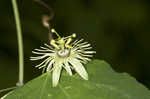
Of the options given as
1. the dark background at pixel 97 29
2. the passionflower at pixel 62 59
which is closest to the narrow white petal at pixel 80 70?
the passionflower at pixel 62 59

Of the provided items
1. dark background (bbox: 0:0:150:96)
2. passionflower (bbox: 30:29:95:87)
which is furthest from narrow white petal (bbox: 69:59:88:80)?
dark background (bbox: 0:0:150:96)

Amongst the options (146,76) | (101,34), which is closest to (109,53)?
(101,34)

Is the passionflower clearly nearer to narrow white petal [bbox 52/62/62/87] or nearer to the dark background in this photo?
narrow white petal [bbox 52/62/62/87]

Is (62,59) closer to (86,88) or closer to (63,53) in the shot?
(63,53)

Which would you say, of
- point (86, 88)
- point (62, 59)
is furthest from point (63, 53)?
point (86, 88)

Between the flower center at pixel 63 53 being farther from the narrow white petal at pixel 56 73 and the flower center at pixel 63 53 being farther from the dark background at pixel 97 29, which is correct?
the dark background at pixel 97 29

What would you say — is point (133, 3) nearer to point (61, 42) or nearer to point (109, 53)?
point (109, 53)

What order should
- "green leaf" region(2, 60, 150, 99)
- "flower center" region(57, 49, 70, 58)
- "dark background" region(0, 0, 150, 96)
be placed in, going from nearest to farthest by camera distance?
"green leaf" region(2, 60, 150, 99)
"flower center" region(57, 49, 70, 58)
"dark background" region(0, 0, 150, 96)
